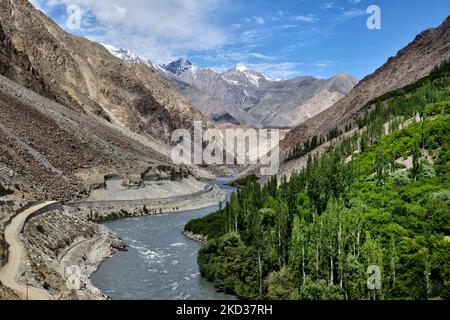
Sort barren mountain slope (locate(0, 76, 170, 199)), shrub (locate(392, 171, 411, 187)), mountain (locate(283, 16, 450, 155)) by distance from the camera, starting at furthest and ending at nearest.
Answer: mountain (locate(283, 16, 450, 155)), barren mountain slope (locate(0, 76, 170, 199)), shrub (locate(392, 171, 411, 187))

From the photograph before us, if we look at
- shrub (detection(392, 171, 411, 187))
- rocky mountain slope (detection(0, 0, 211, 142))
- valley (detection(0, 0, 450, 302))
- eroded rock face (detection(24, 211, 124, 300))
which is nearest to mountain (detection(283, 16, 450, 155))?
valley (detection(0, 0, 450, 302))

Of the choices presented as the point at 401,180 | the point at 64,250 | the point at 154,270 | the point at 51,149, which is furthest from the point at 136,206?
the point at 401,180

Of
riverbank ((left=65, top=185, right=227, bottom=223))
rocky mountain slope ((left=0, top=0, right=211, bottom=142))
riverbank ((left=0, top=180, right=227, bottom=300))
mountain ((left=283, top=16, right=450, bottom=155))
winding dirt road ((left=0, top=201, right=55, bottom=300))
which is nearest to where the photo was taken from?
winding dirt road ((left=0, top=201, right=55, bottom=300))

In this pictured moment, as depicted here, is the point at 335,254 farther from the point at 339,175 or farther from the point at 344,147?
the point at 344,147

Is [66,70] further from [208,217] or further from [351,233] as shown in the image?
[351,233]

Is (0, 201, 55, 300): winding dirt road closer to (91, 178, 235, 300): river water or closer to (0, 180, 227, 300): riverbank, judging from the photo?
(0, 180, 227, 300): riverbank

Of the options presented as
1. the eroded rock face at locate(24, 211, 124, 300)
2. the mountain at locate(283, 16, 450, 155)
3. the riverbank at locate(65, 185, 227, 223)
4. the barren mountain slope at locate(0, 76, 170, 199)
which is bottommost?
the eroded rock face at locate(24, 211, 124, 300)

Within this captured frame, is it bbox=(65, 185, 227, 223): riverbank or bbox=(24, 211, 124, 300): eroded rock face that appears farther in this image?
bbox=(65, 185, 227, 223): riverbank

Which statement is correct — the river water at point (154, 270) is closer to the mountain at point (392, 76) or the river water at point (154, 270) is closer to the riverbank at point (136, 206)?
the riverbank at point (136, 206)

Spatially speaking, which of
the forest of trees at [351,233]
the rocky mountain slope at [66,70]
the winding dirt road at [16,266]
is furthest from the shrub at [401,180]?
the rocky mountain slope at [66,70]
